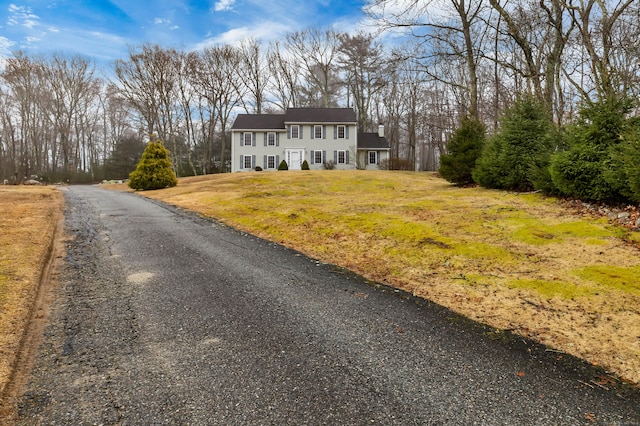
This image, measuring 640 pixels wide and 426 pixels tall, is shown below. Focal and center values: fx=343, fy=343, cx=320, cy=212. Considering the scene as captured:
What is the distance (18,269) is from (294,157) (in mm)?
28675

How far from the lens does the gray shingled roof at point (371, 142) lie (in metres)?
33.7

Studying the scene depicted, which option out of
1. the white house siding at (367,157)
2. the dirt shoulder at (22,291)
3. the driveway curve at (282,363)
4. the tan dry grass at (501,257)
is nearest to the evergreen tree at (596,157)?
the tan dry grass at (501,257)

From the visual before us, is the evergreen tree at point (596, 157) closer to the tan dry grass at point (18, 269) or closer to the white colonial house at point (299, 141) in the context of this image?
the tan dry grass at point (18, 269)

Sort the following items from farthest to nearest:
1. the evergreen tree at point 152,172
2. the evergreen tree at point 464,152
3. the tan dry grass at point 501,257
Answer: the evergreen tree at point 152,172 < the evergreen tree at point 464,152 < the tan dry grass at point 501,257

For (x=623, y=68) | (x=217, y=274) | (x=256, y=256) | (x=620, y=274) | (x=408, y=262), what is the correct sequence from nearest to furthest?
(x=620, y=274)
(x=217, y=274)
(x=408, y=262)
(x=256, y=256)
(x=623, y=68)

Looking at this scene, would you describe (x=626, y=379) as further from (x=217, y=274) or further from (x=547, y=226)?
(x=547, y=226)

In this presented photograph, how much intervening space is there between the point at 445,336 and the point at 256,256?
3.41 m

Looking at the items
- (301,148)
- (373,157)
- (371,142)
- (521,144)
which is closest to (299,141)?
(301,148)

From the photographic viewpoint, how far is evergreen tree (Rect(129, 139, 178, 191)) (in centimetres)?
1997

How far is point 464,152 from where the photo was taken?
1382 centimetres

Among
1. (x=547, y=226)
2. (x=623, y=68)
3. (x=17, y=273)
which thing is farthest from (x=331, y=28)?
(x=17, y=273)

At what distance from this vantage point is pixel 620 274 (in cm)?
418

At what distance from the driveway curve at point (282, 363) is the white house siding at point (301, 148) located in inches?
1133

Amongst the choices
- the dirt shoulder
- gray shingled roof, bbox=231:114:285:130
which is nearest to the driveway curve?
the dirt shoulder
